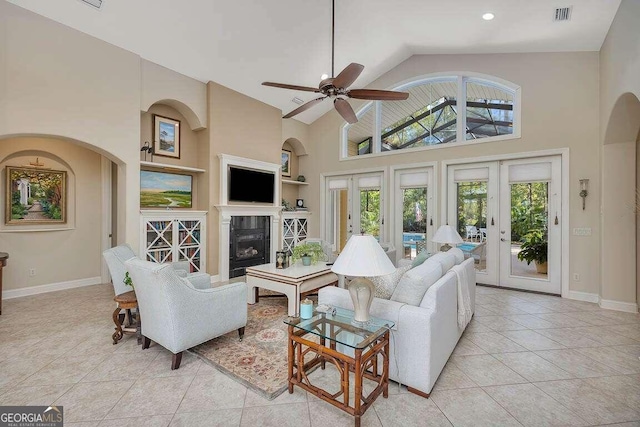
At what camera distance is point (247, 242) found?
5891 mm

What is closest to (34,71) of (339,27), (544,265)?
(339,27)

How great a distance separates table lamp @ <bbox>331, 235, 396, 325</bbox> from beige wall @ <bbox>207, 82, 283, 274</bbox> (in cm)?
384

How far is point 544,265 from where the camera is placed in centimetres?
476

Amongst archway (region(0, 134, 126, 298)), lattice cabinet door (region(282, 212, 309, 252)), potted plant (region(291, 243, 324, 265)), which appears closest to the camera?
potted plant (region(291, 243, 324, 265))

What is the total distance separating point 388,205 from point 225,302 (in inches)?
169

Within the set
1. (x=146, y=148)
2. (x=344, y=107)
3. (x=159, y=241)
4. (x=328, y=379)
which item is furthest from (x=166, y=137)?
(x=328, y=379)

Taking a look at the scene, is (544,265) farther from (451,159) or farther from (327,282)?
(327,282)

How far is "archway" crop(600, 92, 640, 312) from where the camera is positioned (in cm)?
390

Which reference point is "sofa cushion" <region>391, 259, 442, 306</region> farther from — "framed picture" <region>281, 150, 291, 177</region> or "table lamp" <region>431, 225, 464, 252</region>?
"framed picture" <region>281, 150, 291, 177</region>

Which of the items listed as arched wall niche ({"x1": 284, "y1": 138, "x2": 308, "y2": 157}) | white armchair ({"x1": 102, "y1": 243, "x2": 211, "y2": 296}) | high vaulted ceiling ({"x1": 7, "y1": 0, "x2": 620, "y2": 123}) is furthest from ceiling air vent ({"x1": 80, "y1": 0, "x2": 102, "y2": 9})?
arched wall niche ({"x1": 284, "y1": 138, "x2": 308, "y2": 157})

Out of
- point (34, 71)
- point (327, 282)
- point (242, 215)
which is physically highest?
point (34, 71)

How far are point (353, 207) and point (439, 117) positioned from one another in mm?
2559

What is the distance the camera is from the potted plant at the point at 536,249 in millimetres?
4770

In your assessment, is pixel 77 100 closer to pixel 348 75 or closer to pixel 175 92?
pixel 175 92
